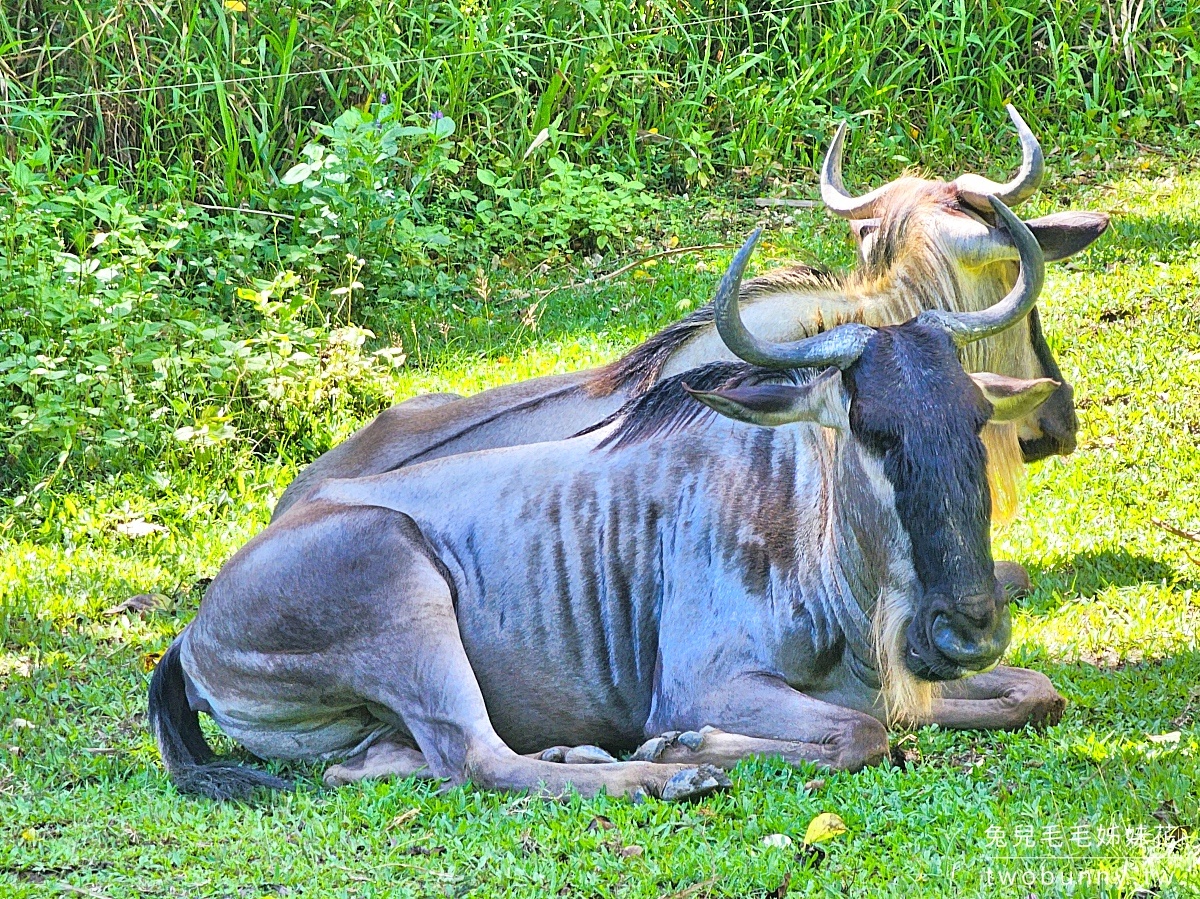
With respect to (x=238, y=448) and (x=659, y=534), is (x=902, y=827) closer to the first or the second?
(x=659, y=534)

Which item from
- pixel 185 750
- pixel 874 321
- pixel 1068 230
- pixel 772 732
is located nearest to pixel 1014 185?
pixel 1068 230

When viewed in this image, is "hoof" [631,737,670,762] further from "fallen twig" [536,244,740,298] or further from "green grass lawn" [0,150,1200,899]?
"fallen twig" [536,244,740,298]

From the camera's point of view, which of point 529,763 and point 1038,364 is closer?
point 529,763

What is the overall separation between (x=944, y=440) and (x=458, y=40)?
7.54 metres

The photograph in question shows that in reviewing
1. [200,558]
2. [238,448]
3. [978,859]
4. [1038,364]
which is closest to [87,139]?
[238,448]

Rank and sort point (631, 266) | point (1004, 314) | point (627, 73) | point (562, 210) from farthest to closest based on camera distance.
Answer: point (627, 73) < point (562, 210) < point (631, 266) < point (1004, 314)

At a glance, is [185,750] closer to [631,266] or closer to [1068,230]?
[1068,230]

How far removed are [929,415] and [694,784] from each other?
1198 millimetres

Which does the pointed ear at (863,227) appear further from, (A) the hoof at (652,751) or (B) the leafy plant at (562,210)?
(B) the leafy plant at (562,210)

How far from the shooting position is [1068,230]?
18.5ft

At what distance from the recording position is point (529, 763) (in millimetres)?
4574

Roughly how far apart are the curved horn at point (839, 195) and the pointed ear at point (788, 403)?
194 cm

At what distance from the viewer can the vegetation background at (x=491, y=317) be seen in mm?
4188

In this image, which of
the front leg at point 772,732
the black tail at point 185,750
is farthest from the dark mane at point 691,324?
the black tail at point 185,750
